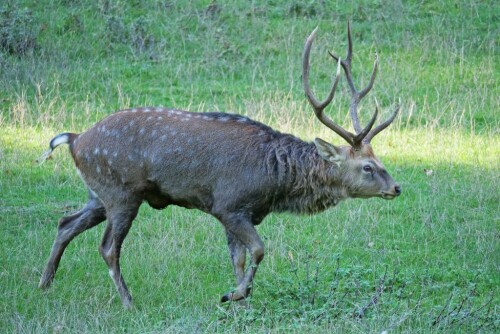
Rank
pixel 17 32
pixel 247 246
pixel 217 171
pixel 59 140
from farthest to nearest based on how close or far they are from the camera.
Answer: pixel 17 32
pixel 59 140
pixel 217 171
pixel 247 246

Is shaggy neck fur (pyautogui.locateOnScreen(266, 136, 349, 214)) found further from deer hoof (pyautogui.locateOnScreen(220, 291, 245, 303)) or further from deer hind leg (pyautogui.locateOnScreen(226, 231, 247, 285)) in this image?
deer hoof (pyautogui.locateOnScreen(220, 291, 245, 303))

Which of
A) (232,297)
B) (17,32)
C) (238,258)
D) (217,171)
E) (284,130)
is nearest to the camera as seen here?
(232,297)

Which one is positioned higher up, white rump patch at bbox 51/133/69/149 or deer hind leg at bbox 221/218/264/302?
white rump patch at bbox 51/133/69/149

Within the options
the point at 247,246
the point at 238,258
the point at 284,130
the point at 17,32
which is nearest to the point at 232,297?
the point at 247,246

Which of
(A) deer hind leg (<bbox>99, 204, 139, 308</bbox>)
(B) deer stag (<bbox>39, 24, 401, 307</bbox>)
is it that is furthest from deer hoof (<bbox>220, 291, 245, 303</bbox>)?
(A) deer hind leg (<bbox>99, 204, 139, 308</bbox>)

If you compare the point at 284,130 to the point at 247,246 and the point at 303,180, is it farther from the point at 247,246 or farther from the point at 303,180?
the point at 247,246

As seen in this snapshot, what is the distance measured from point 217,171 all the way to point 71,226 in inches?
54.4

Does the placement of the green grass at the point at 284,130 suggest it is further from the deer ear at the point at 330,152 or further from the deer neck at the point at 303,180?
the deer ear at the point at 330,152

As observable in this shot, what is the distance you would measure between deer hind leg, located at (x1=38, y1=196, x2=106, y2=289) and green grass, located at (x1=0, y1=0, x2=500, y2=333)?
0.19m

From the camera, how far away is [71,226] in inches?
329

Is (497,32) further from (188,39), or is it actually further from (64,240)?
(64,240)

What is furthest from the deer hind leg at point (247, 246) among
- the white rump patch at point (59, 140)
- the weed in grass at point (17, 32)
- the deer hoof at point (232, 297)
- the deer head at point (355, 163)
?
the weed in grass at point (17, 32)

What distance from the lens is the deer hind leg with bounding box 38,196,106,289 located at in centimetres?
820

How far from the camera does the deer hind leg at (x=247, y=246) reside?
24.9 feet
